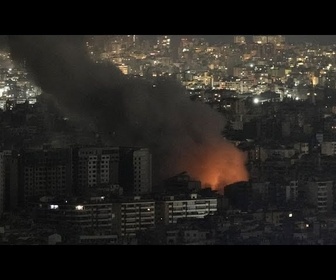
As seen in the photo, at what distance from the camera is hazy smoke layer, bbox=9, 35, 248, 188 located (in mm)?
3873

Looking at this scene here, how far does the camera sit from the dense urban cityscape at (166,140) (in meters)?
3.75

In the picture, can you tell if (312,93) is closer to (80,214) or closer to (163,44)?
(163,44)

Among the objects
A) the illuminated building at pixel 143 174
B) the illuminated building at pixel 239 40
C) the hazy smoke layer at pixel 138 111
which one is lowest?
the illuminated building at pixel 143 174

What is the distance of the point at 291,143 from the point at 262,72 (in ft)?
1.46

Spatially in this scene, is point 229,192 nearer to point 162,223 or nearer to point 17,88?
point 162,223

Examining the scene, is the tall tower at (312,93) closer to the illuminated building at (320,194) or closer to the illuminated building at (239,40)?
the illuminated building at (320,194)

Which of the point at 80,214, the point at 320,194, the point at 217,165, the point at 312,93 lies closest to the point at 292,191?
the point at 320,194

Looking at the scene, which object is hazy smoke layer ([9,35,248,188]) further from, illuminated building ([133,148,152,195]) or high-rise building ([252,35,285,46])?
high-rise building ([252,35,285,46])

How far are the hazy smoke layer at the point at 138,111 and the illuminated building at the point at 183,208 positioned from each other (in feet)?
0.35

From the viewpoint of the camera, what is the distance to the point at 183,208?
3773 millimetres

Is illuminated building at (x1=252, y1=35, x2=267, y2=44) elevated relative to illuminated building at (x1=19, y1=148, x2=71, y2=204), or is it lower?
elevated

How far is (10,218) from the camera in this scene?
3.78m

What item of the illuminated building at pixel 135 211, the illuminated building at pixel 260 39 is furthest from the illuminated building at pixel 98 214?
the illuminated building at pixel 260 39

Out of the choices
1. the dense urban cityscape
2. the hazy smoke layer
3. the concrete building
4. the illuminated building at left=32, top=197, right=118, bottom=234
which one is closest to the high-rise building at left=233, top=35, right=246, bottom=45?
A: the dense urban cityscape
